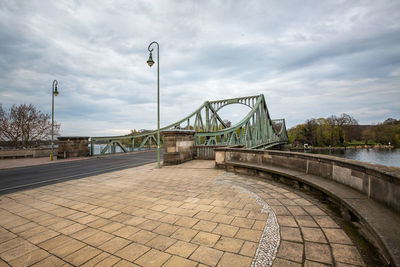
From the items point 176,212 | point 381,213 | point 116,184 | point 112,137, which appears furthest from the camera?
point 112,137

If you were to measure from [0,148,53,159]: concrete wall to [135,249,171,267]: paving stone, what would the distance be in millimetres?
19117

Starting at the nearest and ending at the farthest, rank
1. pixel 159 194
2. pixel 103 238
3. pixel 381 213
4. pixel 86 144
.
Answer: pixel 381 213, pixel 103 238, pixel 159 194, pixel 86 144

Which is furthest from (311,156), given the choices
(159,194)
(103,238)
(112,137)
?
(112,137)

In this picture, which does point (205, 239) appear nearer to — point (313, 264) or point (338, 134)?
point (313, 264)

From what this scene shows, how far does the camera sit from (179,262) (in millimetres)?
1780

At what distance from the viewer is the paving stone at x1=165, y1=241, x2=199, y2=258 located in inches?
76.2

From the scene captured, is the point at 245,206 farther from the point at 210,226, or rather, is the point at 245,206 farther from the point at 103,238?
the point at 103,238

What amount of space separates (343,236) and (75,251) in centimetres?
326

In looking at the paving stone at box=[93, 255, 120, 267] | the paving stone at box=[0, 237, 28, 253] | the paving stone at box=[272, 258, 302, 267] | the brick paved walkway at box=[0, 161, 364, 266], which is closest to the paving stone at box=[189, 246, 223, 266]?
the brick paved walkway at box=[0, 161, 364, 266]

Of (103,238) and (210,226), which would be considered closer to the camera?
(103,238)

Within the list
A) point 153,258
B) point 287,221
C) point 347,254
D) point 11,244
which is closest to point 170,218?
point 153,258

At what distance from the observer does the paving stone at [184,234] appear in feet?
7.31

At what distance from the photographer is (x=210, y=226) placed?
2.50 meters

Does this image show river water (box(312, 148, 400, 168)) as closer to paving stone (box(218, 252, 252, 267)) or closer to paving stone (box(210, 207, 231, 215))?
paving stone (box(210, 207, 231, 215))
